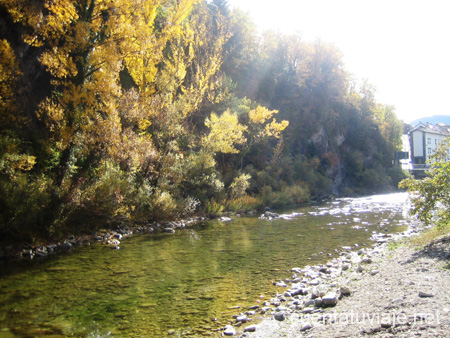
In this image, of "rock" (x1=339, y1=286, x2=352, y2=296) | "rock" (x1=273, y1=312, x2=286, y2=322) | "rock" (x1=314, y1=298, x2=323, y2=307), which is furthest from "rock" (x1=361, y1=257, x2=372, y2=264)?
"rock" (x1=273, y1=312, x2=286, y2=322)

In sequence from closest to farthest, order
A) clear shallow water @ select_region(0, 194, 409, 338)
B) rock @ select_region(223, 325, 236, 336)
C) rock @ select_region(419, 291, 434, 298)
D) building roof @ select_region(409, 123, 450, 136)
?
rock @ select_region(419, 291, 434, 298)
rock @ select_region(223, 325, 236, 336)
clear shallow water @ select_region(0, 194, 409, 338)
building roof @ select_region(409, 123, 450, 136)

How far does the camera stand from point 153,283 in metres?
7.66

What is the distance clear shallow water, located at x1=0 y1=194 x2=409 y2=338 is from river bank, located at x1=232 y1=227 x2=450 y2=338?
0.93m

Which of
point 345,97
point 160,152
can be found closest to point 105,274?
point 160,152

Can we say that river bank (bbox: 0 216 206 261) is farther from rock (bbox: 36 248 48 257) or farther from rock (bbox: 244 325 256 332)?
rock (bbox: 244 325 256 332)

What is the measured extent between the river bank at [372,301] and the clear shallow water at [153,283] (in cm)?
93

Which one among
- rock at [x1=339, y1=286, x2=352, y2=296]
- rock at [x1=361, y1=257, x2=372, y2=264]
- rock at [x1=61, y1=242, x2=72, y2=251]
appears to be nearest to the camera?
rock at [x1=339, y1=286, x2=352, y2=296]

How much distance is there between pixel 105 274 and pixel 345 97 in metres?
49.9

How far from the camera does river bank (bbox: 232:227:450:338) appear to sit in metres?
4.20

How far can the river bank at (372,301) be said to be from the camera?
4203mm

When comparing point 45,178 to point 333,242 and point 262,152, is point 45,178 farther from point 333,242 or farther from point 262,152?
point 262,152

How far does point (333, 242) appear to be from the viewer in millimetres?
11922

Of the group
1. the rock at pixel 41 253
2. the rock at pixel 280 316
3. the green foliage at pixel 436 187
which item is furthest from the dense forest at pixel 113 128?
the green foliage at pixel 436 187

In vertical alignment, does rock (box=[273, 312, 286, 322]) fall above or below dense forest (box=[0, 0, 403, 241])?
below
